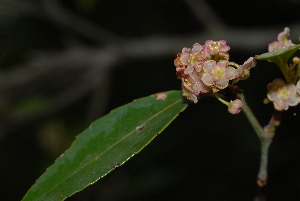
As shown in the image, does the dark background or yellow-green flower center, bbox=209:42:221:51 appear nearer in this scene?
yellow-green flower center, bbox=209:42:221:51

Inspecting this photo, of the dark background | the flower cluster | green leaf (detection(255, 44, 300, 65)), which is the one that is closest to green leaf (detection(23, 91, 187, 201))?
the flower cluster

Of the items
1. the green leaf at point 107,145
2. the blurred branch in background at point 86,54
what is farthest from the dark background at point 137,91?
the green leaf at point 107,145

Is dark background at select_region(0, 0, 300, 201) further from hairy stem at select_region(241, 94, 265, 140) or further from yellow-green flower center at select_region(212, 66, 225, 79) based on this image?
yellow-green flower center at select_region(212, 66, 225, 79)

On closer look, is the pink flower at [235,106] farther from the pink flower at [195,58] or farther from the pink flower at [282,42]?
the pink flower at [282,42]

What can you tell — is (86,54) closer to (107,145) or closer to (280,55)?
(107,145)

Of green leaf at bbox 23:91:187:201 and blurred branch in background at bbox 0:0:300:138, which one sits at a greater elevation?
blurred branch in background at bbox 0:0:300:138

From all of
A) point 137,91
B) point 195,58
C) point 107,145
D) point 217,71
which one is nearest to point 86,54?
point 137,91

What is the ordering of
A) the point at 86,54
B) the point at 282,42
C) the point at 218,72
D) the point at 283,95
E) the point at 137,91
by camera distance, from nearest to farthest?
the point at 218,72 < the point at 283,95 < the point at 282,42 < the point at 86,54 < the point at 137,91

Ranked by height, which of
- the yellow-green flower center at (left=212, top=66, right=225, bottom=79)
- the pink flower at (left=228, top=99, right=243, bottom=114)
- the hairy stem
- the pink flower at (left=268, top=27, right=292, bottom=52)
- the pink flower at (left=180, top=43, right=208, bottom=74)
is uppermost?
the pink flower at (left=180, top=43, right=208, bottom=74)

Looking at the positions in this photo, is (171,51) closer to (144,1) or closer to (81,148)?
(144,1)
